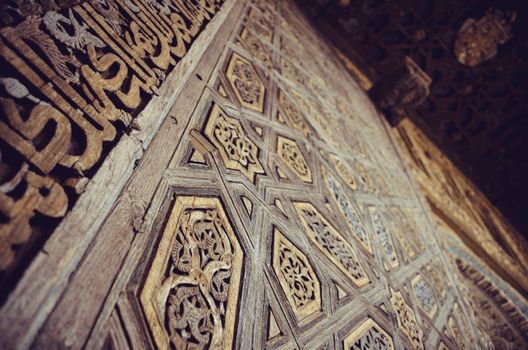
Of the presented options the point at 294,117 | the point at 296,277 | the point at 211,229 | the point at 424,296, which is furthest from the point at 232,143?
the point at 424,296

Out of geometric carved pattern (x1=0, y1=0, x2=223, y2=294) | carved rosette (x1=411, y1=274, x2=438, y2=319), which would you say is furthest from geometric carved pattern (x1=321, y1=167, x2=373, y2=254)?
geometric carved pattern (x1=0, y1=0, x2=223, y2=294)

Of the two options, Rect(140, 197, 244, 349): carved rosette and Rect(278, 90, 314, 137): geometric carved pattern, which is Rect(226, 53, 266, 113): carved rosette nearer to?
Rect(278, 90, 314, 137): geometric carved pattern

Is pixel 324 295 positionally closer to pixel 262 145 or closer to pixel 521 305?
pixel 262 145

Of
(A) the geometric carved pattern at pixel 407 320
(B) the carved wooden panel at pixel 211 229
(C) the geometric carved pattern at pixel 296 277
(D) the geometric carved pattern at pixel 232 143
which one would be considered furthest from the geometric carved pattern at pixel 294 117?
(A) the geometric carved pattern at pixel 407 320

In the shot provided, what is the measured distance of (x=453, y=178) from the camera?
13.4ft

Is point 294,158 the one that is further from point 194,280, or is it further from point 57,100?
point 57,100

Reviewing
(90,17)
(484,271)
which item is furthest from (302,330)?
(484,271)

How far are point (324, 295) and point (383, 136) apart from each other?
2.51m

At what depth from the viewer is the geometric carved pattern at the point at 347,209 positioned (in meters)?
1.37

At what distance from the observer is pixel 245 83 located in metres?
1.31

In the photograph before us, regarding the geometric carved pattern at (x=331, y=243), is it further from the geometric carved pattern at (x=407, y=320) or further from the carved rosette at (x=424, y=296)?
the carved rosette at (x=424, y=296)

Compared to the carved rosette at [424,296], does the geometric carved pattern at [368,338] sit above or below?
above

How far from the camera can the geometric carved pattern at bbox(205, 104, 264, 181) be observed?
904 millimetres

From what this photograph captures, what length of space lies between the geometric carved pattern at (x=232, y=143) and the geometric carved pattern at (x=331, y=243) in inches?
8.7
